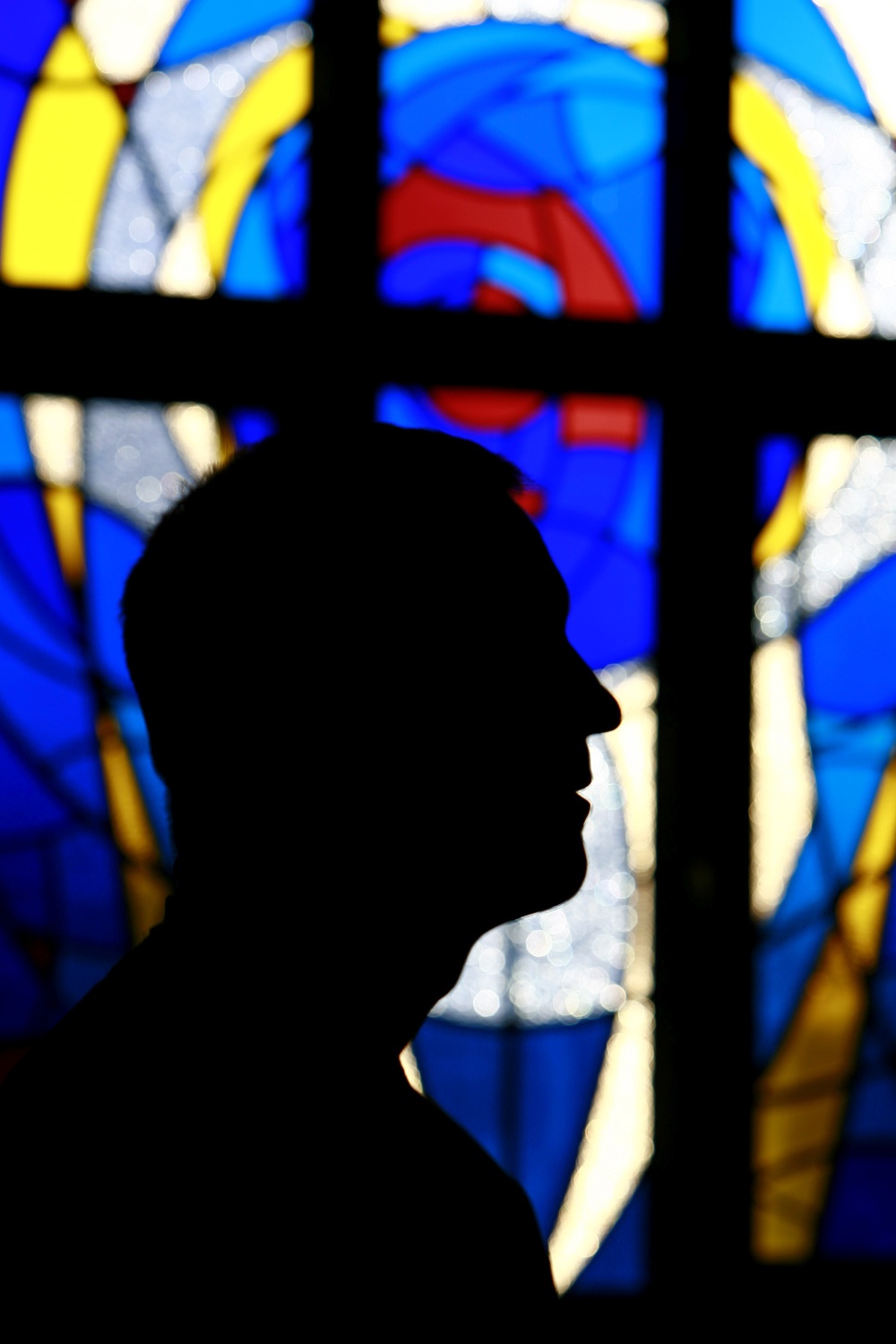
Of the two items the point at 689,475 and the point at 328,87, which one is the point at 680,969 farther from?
the point at 328,87

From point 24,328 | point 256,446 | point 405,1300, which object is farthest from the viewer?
point 24,328

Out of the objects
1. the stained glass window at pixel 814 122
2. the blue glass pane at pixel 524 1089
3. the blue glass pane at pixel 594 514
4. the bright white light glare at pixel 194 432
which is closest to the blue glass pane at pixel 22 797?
the bright white light glare at pixel 194 432

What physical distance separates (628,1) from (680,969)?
1.53 metres

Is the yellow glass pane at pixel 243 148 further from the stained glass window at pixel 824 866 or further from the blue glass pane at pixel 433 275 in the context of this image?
the stained glass window at pixel 824 866

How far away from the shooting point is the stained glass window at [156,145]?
74.0 inches

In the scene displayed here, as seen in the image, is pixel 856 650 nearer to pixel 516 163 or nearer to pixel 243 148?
pixel 516 163

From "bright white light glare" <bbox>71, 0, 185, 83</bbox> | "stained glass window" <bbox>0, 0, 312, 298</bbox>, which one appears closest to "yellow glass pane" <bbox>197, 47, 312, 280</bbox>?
"stained glass window" <bbox>0, 0, 312, 298</bbox>

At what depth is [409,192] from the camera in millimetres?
1967

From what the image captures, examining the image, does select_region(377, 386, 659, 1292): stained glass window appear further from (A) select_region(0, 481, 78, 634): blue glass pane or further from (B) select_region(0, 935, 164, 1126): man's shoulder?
(B) select_region(0, 935, 164, 1126): man's shoulder

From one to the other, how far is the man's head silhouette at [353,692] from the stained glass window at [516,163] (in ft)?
4.49

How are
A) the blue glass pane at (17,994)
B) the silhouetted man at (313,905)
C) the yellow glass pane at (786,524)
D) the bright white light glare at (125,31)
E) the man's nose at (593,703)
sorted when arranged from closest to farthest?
the silhouetted man at (313,905), the man's nose at (593,703), the blue glass pane at (17,994), the bright white light glare at (125,31), the yellow glass pane at (786,524)

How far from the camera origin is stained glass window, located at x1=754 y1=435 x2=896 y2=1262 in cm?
192

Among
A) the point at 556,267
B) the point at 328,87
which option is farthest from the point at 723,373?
the point at 328,87

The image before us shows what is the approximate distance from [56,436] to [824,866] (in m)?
1.33
